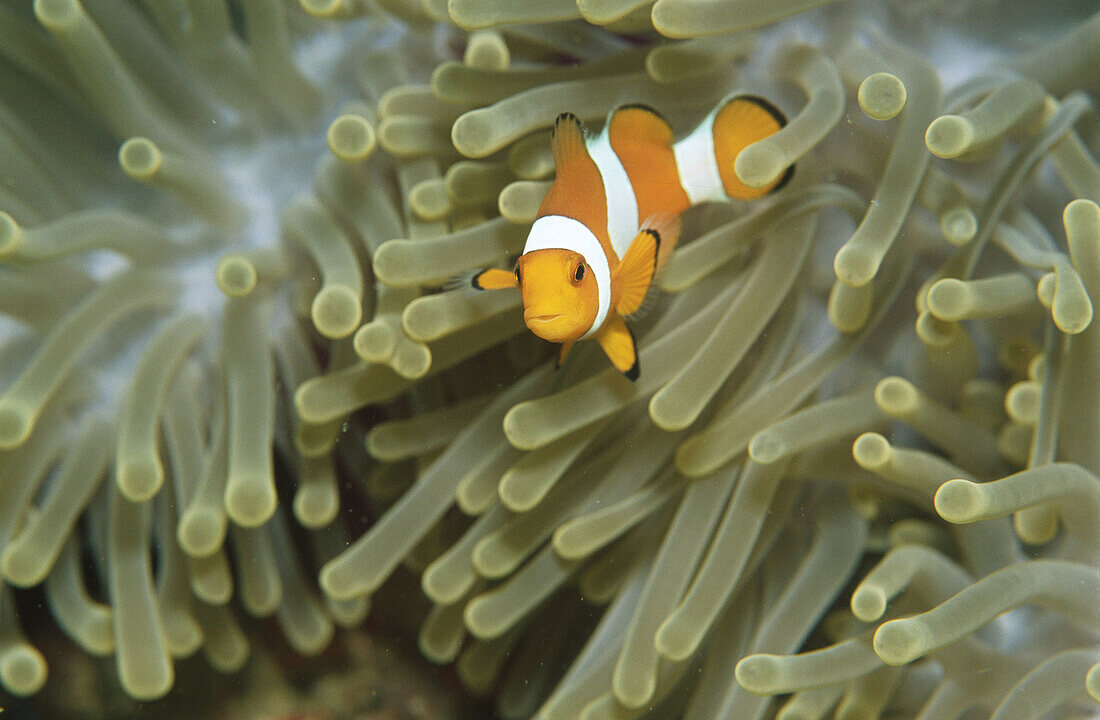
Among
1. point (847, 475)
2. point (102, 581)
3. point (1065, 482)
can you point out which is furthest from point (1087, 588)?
point (102, 581)

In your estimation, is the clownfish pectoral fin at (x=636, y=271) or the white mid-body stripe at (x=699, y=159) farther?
the white mid-body stripe at (x=699, y=159)

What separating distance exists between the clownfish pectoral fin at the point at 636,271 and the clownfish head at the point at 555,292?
0.07 meters

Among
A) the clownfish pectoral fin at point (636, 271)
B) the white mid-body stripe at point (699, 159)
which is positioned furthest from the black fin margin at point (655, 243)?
the white mid-body stripe at point (699, 159)

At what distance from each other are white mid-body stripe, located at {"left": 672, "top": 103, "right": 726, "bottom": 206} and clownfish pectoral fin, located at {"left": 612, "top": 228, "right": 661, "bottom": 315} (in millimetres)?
108

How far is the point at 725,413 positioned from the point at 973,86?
1.50 feet

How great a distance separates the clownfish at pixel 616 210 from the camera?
2.23 feet

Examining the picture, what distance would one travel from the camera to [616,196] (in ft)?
2.64

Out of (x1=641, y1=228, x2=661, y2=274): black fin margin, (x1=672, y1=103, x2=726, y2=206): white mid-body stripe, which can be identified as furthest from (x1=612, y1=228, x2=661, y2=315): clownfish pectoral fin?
(x1=672, y1=103, x2=726, y2=206): white mid-body stripe

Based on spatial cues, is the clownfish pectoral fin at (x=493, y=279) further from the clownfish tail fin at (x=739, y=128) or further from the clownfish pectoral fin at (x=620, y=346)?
the clownfish tail fin at (x=739, y=128)

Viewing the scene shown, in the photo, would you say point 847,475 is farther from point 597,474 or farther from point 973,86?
point 973,86

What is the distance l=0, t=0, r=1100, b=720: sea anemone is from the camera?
833 millimetres

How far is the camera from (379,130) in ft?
3.14

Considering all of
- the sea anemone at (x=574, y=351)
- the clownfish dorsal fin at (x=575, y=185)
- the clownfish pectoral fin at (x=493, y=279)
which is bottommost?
the sea anemone at (x=574, y=351)

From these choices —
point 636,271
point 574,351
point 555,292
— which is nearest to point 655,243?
point 636,271
